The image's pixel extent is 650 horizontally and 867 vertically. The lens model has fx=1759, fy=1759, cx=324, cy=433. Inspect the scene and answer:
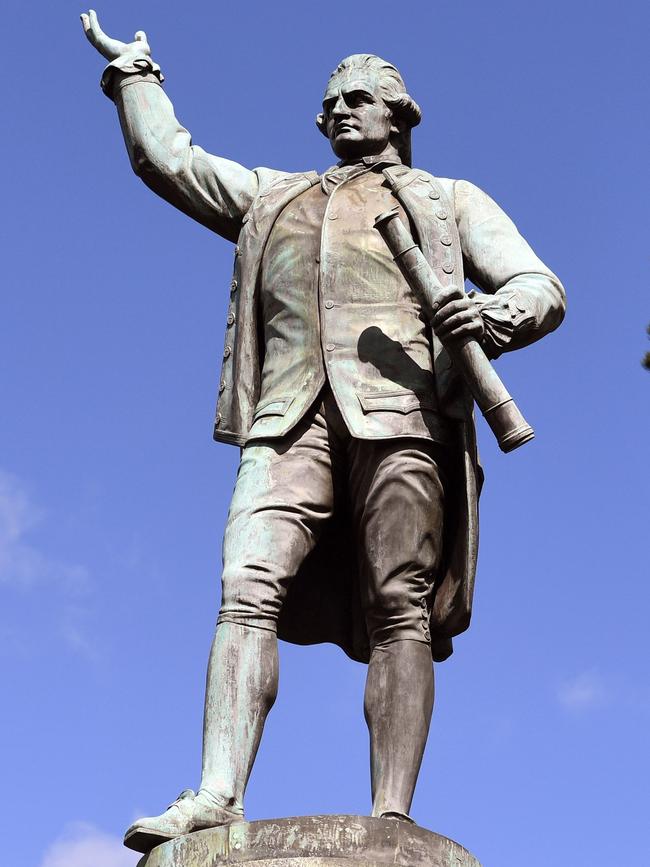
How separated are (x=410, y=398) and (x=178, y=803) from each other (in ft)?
6.78

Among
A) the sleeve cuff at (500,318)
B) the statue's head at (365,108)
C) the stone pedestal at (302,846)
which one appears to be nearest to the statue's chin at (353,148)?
the statue's head at (365,108)

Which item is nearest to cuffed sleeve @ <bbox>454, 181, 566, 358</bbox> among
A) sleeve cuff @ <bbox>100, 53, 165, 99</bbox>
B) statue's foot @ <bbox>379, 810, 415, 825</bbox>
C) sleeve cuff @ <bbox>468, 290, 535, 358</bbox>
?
sleeve cuff @ <bbox>468, 290, 535, 358</bbox>

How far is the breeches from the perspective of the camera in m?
7.34

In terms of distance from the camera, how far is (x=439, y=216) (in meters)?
8.20

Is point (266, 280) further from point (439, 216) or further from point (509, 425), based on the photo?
point (509, 425)

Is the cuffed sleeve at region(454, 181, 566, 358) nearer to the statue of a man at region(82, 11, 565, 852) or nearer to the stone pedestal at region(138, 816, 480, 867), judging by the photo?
the statue of a man at region(82, 11, 565, 852)

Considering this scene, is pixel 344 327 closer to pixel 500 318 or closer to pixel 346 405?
pixel 346 405

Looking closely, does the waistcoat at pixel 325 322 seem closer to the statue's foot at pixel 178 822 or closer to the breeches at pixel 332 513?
the breeches at pixel 332 513

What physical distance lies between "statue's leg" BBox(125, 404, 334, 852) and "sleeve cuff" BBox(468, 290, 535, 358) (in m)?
0.82

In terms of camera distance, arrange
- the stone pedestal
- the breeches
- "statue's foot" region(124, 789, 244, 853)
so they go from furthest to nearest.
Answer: the breeches < "statue's foot" region(124, 789, 244, 853) < the stone pedestal

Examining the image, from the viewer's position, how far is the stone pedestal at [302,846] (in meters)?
6.48

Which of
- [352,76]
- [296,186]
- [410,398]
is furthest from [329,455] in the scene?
[352,76]

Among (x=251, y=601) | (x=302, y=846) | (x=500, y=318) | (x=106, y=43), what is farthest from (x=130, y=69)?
(x=302, y=846)

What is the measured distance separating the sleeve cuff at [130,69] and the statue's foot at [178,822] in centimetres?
369
